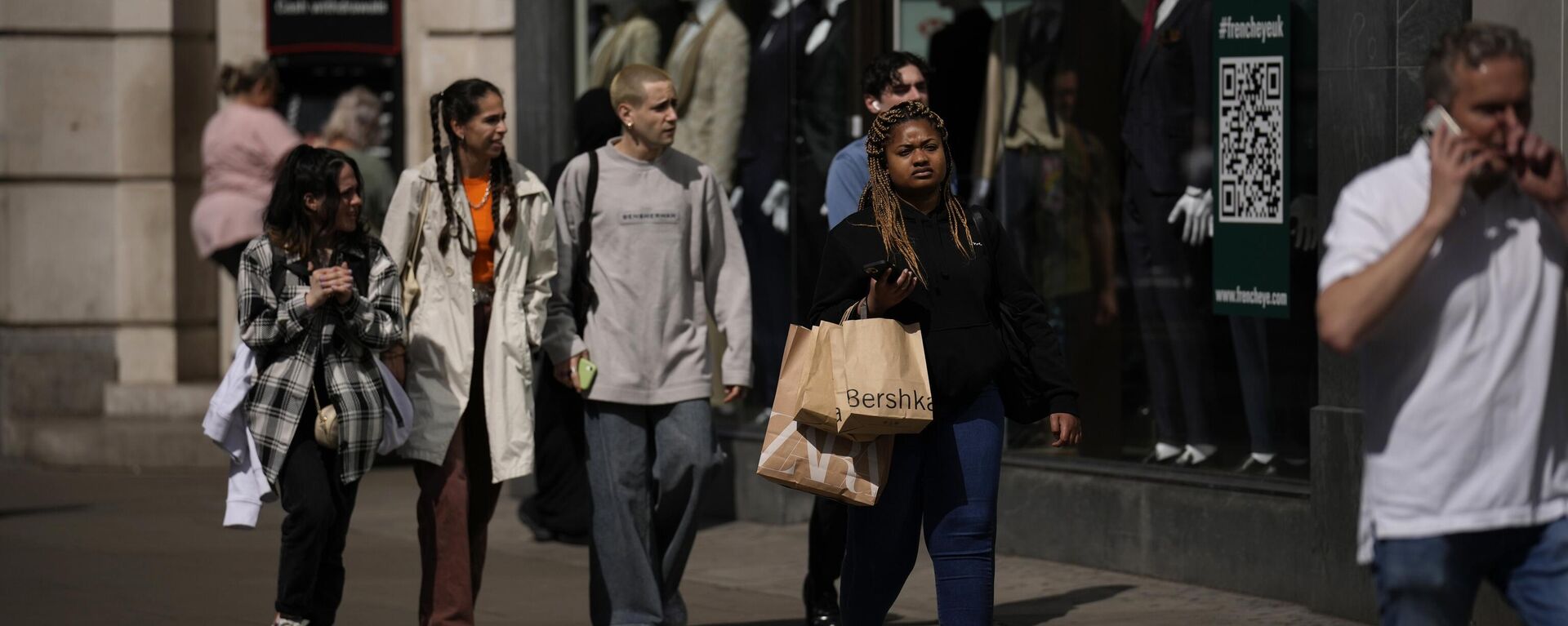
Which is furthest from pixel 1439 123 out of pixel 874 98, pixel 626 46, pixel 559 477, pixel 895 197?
pixel 626 46

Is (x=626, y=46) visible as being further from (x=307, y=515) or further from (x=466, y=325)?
(x=307, y=515)

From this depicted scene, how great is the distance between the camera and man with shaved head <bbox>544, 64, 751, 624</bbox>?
691cm

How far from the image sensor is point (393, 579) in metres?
8.54

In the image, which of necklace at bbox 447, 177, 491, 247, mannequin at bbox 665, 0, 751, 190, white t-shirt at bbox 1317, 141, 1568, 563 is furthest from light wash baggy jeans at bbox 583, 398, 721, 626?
mannequin at bbox 665, 0, 751, 190

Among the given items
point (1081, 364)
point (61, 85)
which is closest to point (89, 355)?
point (61, 85)

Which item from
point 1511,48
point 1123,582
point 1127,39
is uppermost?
point 1127,39

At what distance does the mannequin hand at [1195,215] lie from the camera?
822 centimetres

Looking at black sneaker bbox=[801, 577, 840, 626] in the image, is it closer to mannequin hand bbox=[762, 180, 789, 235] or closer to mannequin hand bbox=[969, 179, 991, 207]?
mannequin hand bbox=[969, 179, 991, 207]

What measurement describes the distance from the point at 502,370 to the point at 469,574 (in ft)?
2.11

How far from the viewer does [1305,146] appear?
768cm

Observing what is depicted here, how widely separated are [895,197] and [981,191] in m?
3.93

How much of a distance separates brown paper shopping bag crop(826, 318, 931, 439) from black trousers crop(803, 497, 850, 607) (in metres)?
1.75

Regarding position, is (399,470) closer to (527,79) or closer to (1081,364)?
(527,79)

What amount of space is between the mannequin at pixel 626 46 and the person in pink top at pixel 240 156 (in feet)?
6.95
